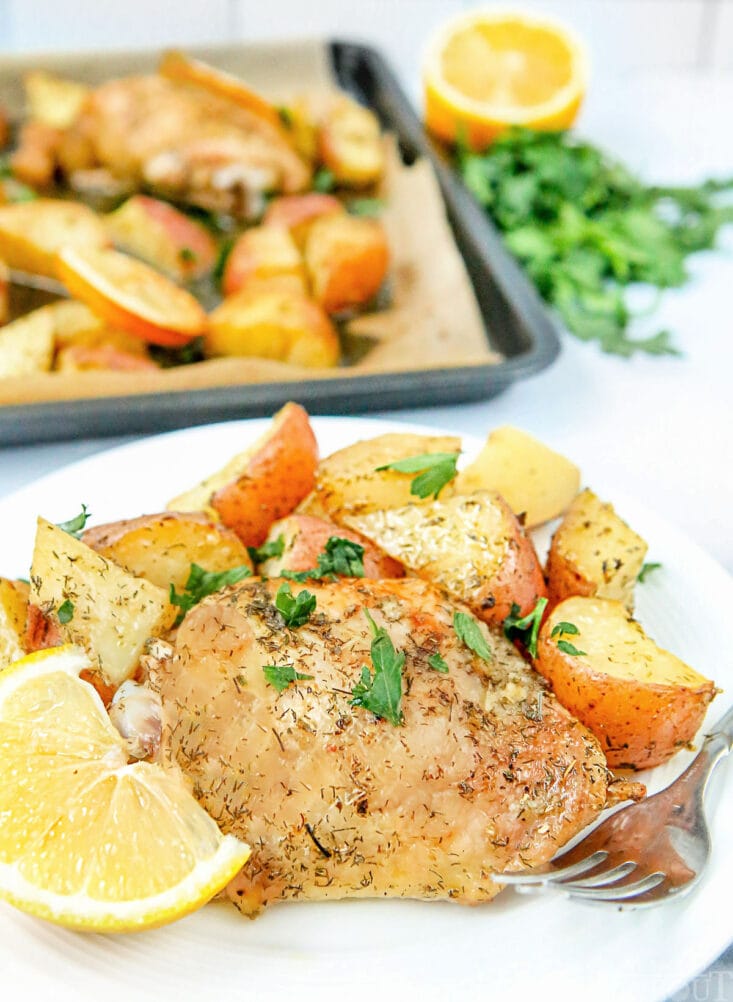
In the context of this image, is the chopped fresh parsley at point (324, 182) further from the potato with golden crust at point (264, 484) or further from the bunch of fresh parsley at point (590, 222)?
the potato with golden crust at point (264, 484)

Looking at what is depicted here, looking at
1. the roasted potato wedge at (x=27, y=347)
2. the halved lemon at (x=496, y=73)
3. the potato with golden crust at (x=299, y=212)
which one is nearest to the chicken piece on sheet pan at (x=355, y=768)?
the roasted potato wedge at (x=27, y=347)

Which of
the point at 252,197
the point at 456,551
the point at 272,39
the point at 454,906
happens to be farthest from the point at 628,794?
the point at 272,39

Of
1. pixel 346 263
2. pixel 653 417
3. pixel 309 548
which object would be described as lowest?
pixel 653 417

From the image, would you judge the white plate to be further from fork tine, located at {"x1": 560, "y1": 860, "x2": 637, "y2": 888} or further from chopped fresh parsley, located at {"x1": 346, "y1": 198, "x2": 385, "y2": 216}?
chopped fresh parsley, located at {"x1": 346, "y1": 198, "x2": 385, "y2": 216}

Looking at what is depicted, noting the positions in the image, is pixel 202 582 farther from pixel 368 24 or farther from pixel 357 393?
pixel 368 24

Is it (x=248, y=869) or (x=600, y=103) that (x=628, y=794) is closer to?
(x=248, y=869)

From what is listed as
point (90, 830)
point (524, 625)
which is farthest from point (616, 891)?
point (90, 830)
